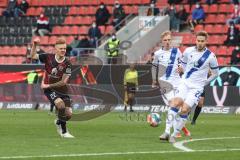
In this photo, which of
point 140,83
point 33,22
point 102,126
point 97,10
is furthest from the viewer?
point 33,22

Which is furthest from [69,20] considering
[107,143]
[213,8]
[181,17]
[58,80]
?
[107,143]

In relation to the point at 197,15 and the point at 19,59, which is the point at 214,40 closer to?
the point at 197,15

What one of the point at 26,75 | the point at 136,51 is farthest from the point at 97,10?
the point at 26,75

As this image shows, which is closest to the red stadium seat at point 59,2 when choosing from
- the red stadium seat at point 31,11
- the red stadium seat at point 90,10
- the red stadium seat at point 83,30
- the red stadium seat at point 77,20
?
the red stadium seat at point 31,11

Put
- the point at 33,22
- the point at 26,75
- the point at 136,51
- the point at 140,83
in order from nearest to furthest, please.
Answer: the point at 140,83 < the point at 26,75 < the point at 136,51 < the point at 33,22

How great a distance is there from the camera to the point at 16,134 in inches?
754

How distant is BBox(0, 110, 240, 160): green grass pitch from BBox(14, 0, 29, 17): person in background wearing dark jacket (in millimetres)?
24614

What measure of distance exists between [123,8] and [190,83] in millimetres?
27519

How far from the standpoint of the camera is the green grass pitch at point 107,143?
548 inches

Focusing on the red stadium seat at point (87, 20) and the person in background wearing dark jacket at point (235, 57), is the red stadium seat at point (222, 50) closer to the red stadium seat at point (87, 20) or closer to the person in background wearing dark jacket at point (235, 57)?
the person in background wearing dark jacket at point (235, 57)

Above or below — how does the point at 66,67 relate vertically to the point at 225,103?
above

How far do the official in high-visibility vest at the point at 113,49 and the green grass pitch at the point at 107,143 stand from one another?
44.4 feet

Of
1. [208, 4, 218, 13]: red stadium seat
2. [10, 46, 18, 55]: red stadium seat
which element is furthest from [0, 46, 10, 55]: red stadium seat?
[208, 4, 218, 13]: red stadium seat

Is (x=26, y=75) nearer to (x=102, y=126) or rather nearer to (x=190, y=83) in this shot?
(x=102, y=126)
